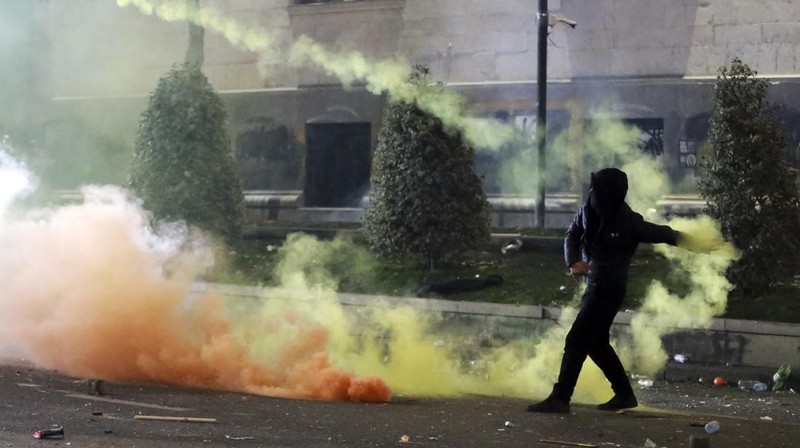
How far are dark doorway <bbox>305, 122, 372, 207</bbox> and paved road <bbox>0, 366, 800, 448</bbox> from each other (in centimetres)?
1210

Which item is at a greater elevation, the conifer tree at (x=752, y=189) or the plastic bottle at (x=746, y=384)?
the conifer tree at (x=752, y=189)

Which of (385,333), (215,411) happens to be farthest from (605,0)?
(215,411)

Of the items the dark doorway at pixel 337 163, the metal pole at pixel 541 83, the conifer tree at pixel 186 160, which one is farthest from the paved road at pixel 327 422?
the dark doorway at pixel 337 163

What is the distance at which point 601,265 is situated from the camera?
847 cm

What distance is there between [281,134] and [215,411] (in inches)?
564

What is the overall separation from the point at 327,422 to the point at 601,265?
223cm

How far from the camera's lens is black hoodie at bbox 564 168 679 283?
8.35 metres

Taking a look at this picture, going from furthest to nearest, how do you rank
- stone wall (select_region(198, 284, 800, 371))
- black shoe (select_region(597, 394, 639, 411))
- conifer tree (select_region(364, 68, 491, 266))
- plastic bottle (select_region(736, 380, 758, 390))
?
conifer tree (select_region(364, 68, 491, 266)), stone wall (select_region(198, 284, 800, 371)), plastic bottle (select_region(736, 380, 758, 390)), black shoe (select_region(597, 394, 639, 411))

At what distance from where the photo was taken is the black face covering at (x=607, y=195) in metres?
8.33

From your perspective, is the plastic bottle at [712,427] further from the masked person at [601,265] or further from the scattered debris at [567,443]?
the scattered debris at [567,443]

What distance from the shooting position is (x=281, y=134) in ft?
72.6

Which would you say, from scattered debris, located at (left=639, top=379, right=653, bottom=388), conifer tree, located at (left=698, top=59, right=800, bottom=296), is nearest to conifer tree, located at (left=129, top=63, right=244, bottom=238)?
conifer tree, located at (left=698, top=59, right=800, bottom=296)

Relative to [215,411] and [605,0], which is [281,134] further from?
[215,411]

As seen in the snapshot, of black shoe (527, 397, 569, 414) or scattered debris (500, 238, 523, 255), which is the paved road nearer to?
black shoe (527, 397, 569, 414)
